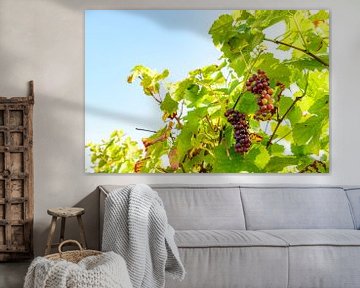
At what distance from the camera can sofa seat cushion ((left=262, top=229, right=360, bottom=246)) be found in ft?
11.5

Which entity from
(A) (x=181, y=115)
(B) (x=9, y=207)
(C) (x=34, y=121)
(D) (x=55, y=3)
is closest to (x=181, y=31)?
(A) (x=181, y=115)

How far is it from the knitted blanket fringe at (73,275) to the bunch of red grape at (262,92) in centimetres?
202

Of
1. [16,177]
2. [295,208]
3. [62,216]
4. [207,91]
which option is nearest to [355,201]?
[295,208]

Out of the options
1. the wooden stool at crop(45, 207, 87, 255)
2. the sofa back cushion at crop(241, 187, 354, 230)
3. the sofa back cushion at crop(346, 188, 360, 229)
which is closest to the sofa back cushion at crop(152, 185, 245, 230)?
the sofa back cushion at crop(241, 187, 354, 230)

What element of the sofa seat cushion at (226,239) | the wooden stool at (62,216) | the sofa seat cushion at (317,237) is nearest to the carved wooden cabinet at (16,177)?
the wooden stool at (62,216)

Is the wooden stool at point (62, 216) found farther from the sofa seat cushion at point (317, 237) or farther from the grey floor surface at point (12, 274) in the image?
the sofa seat cushion at point (317, 237)

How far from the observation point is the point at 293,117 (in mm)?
4344

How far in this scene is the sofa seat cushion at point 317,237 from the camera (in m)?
3.49

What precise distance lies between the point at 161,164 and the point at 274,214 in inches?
36.2

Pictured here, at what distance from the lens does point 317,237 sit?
11.7 feet

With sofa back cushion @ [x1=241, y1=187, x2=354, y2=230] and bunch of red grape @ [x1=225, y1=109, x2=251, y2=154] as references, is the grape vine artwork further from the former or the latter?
sofa back cushion @ [x1=241, y1=187, x2=354, y2=230]

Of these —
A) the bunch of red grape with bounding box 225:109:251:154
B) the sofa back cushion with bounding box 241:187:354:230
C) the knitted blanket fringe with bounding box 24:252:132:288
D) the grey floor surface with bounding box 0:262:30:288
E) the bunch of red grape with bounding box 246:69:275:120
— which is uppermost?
the bunch of red grape with bounding box 246:69:275:120

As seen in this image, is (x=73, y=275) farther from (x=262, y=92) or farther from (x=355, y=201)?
(x=355, y=201)

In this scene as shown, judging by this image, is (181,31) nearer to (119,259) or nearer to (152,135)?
(152,135)
